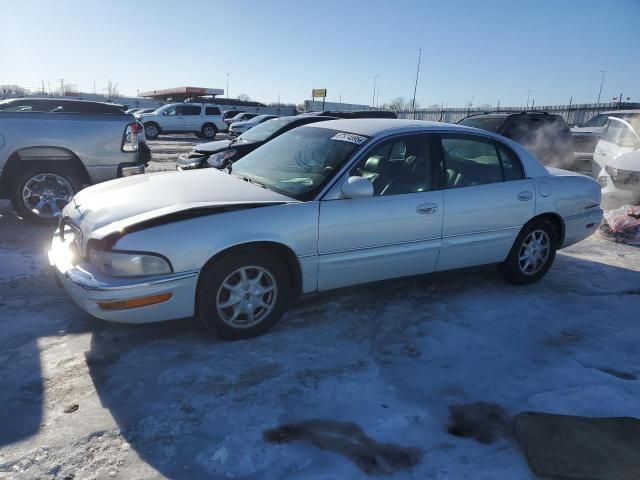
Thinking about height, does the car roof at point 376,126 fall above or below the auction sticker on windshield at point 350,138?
above

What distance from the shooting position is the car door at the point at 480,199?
432cm

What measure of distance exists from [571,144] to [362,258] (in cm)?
972

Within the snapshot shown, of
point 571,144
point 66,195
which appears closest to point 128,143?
point 66,195

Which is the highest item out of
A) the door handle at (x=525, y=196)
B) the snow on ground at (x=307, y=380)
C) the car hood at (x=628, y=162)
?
the car hood at (x=628, y=162)

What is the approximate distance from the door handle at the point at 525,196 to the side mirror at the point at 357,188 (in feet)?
5.70

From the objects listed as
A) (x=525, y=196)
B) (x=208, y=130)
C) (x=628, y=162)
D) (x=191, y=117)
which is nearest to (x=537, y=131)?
(x=628, y=162)

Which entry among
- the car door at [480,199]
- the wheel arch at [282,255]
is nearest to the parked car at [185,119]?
the car door at [480,199]

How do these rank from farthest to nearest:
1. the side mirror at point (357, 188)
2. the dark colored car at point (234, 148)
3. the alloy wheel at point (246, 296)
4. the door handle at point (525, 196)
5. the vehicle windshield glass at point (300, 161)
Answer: the dark colored car at point (234, 148)
the door handle at point (525, 196)
the vehicle windshield glass at point (300, 161)
the side mirror at point (357, 188)
the alloy wheel at point (246, 296)

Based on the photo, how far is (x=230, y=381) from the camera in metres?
3.12

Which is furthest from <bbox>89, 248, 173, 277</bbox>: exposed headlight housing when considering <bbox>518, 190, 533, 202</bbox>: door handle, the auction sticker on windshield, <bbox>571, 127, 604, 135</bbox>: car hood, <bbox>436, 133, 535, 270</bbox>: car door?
<bbox>571, 127, 604, 135</bbox>: car hood

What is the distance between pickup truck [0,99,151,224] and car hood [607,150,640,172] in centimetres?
717

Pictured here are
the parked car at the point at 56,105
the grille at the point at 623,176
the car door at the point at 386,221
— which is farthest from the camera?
the parked car at the point at 56,105

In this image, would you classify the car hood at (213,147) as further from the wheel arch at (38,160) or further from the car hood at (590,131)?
the car hood at (590,131)

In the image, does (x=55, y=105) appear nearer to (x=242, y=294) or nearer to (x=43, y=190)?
(x=43, y=190)
